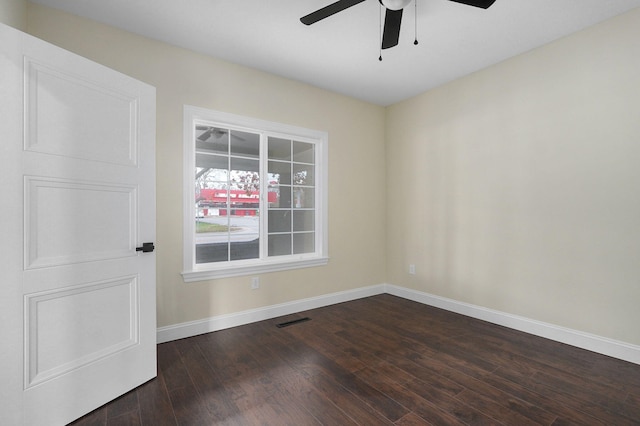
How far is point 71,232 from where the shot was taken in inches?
69.2

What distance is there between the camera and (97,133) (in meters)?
1.87

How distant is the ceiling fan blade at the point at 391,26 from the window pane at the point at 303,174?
179 centimetres

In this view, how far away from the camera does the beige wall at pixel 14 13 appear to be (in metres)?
1.85

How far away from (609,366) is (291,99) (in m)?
3.84

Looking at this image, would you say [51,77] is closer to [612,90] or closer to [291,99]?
[291,99]

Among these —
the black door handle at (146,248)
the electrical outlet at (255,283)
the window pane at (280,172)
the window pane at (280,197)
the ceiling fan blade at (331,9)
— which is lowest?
the electrical outlet at (255,283)

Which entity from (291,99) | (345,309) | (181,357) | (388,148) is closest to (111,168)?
(181,357)

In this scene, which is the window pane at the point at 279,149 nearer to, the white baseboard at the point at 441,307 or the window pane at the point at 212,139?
the window pane at the point at 212,139

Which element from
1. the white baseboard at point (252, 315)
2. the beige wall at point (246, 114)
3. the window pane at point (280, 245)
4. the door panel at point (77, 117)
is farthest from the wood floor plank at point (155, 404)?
the window pane at point (280, 245)

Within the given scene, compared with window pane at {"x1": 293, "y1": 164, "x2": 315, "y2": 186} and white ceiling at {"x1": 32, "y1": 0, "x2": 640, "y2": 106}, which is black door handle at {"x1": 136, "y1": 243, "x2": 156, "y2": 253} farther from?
window pane at {"x1": 293, "y1": 164, "x2": 315, "y2": 186}

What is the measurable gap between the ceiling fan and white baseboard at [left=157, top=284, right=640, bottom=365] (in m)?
2.78

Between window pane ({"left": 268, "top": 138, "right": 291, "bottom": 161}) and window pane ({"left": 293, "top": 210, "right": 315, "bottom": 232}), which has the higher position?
window pane ({"left": 268, "top": 138, "right": 291, "bottom": 161})

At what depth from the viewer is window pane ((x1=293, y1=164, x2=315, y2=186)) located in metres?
3.77

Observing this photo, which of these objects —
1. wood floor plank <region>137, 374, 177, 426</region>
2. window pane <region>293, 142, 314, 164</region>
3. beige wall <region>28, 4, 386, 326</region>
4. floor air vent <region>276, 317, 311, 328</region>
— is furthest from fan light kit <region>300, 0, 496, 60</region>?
floor air vent <region>276, 317, 311, 328</region>
